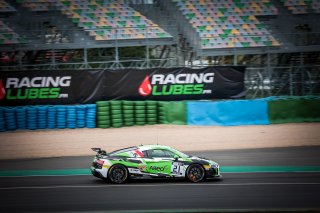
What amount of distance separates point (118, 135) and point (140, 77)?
4.47m

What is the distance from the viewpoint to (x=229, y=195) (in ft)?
35.3

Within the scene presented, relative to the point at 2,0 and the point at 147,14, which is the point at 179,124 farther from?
the point at 2,0

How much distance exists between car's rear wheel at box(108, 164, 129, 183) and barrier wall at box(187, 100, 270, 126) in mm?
10433

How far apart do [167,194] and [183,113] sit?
11836 millimetres

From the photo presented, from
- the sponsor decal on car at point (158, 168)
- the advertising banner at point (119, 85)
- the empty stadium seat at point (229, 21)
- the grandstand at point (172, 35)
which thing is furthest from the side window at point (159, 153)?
the empty stadium seat at point (229, 21)

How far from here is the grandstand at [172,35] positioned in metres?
26.3

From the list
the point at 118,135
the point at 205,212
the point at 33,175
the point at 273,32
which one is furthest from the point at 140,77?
the point at 205,212

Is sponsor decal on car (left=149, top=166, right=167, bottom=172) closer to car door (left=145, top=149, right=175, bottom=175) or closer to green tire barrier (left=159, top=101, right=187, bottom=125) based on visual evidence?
car door (left=145, top=149, right=175, bottom=175)

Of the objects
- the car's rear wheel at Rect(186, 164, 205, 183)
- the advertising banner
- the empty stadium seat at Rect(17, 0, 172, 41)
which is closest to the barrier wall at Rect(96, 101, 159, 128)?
the advertising banner

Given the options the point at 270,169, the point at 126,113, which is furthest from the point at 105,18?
the point at 270,169

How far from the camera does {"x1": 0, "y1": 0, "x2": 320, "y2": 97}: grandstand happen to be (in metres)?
26.3

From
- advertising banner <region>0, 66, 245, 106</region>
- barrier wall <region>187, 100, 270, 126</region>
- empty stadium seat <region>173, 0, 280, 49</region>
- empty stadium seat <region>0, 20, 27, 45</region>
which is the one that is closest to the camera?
barrier wall <region>187, 100, 270, 126</region>

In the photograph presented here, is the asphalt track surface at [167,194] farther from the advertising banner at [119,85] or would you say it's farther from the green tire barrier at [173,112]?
the advertising banner at [119,85]

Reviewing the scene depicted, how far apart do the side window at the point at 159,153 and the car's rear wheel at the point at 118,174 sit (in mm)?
713
